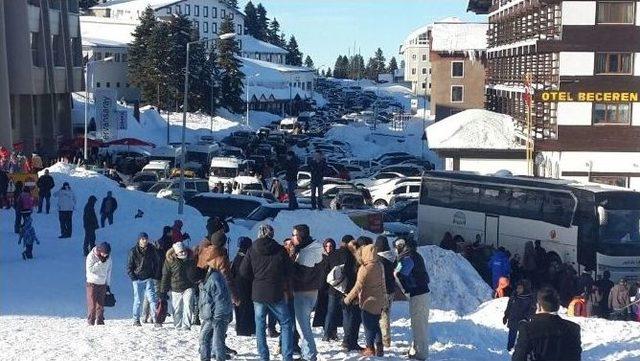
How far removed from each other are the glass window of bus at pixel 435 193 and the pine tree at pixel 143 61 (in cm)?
5660

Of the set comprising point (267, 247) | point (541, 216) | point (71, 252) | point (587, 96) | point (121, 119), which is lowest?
point (71, 252)

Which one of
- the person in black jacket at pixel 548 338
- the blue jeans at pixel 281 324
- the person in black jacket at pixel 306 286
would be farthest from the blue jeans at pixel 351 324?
the person in black jacket at pixel 548 338

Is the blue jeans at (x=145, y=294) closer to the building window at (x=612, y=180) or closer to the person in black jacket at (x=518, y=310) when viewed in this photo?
the person in black jacket at (x=518, y=310)

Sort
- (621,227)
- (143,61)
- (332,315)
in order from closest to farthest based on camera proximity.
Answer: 1. (332,315)
2. (621,227)
3. (143,61)

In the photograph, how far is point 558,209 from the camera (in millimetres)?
28391

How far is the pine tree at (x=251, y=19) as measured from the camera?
18625cm

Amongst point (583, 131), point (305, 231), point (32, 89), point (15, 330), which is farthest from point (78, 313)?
point (32, 89)

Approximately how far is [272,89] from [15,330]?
115 meters

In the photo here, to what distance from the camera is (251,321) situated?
13891mm

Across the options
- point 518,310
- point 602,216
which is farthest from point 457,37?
point 518,310

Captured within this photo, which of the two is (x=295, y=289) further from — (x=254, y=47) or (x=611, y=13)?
(x=254, y=47)

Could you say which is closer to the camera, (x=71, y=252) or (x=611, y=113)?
(x=71, y=252)

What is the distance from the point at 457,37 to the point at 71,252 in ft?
203

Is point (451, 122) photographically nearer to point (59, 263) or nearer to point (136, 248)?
point (59, 263)
